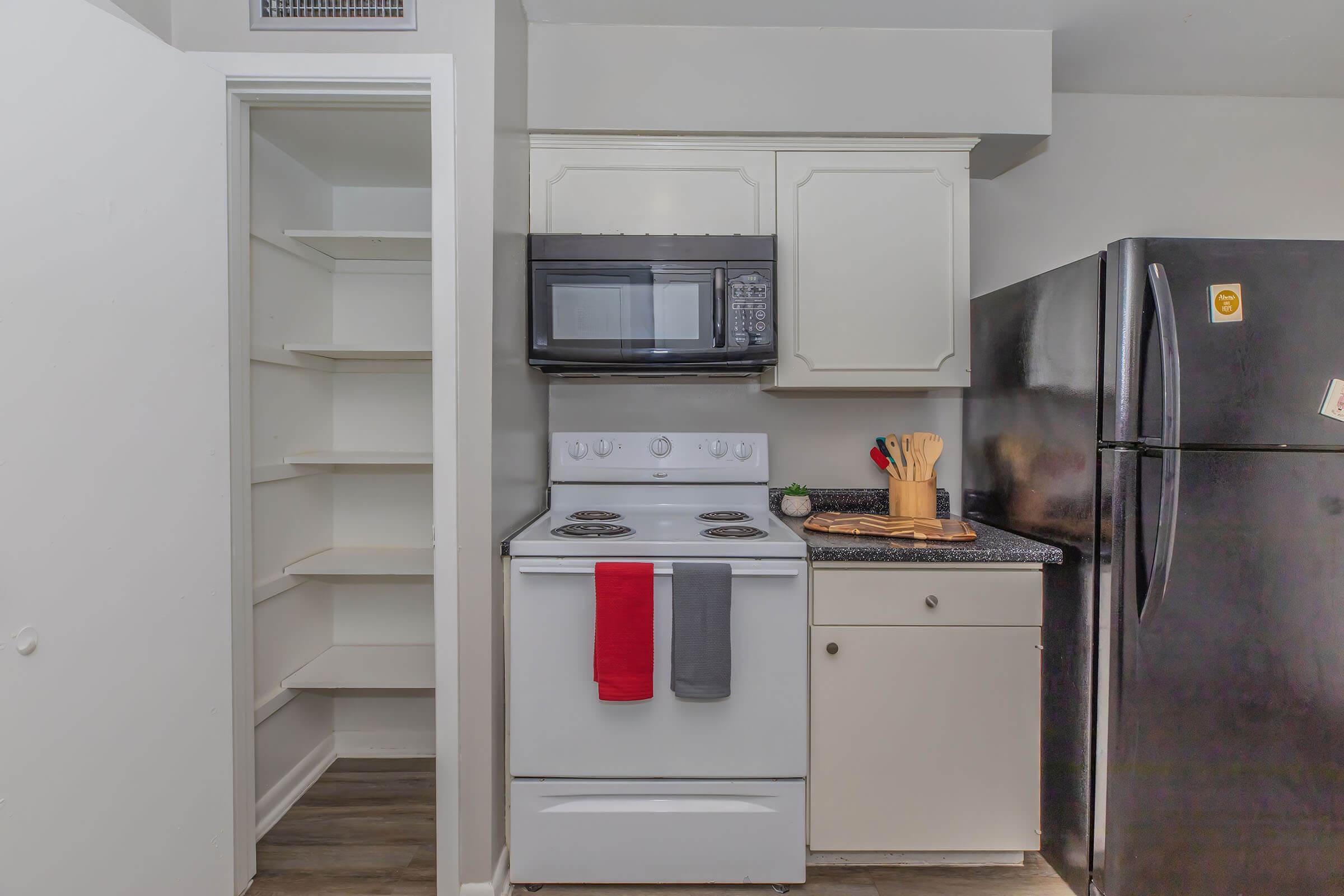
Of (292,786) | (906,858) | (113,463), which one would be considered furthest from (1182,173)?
(292,786)

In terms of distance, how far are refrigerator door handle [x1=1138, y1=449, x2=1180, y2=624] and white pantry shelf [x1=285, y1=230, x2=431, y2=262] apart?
6.75 feet

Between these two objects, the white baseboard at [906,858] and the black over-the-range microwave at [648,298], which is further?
the black over-the-range microwave at [648,298]

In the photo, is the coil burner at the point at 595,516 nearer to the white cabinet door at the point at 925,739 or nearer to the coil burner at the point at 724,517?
the coil burner at the point at 724,517

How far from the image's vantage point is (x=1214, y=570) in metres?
1.48

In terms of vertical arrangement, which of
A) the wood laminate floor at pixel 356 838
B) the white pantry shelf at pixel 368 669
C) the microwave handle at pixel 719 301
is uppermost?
the microwave handle at pixel 719 301

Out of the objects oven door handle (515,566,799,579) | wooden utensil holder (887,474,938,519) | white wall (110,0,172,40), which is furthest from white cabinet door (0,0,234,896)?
wooden utensil holder (887,474,938,519)

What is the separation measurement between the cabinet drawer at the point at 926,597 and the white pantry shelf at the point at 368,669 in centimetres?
128

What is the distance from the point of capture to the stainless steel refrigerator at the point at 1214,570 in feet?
4.78

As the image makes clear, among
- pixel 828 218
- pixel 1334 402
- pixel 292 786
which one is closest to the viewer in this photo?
pixel 1334 402

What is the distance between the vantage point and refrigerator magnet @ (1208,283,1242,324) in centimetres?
145

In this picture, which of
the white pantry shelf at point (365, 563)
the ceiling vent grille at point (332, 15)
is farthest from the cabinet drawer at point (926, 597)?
the ceiling vent grille at point (332, 15)

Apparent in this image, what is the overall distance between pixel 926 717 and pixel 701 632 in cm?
63

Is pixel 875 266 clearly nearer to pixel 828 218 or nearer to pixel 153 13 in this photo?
pixel 828 218

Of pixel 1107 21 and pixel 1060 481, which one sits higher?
pixel 1107 21
